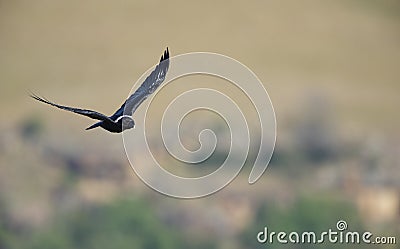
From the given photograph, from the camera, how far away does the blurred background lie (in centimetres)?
1728

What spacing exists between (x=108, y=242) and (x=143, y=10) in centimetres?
316

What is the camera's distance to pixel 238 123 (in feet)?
58.0

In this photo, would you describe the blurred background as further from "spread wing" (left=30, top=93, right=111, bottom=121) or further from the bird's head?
"spread wing" (left=30, top=93, right=111, bottom=121)

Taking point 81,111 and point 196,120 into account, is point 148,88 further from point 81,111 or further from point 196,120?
point 196,120

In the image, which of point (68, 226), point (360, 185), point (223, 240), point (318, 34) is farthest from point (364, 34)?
point (68, 226)

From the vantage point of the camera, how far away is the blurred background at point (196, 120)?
17.3m

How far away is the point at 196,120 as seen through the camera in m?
17.3

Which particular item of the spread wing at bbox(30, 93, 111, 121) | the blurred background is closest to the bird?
the spread wing at bbox(30, 93, 111, 121)

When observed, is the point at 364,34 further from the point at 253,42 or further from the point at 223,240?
the point at 223,240

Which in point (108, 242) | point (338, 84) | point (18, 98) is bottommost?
point (108, 242)

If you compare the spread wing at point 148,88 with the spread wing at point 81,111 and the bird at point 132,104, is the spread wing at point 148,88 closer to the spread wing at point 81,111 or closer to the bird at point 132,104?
the bird at point 132,104

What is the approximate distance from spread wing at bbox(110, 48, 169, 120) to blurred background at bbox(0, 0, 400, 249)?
9.84 metres

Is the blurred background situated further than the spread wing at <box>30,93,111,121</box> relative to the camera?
Yes

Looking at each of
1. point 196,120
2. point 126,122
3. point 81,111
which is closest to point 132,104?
point 126,122
